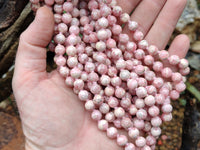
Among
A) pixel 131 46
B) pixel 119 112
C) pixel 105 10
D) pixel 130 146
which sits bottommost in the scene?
pixel 130 146

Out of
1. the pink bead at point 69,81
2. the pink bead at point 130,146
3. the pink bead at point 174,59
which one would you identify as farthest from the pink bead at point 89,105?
the pink bead at point 174,59

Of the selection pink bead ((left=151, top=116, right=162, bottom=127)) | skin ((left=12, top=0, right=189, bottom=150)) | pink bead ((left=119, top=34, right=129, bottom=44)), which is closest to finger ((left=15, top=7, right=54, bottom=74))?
skin ((left=12, top=0, right=189, bottom=150))

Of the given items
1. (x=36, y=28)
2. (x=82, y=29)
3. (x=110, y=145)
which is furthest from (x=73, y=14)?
(x=110, y=145)

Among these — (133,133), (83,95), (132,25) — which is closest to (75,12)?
(132,25)

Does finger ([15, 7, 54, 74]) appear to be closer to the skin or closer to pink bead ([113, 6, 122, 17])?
the skin

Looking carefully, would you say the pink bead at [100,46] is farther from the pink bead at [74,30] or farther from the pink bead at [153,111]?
the pink bead at [153,111]

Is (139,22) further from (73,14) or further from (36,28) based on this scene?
(36,28)

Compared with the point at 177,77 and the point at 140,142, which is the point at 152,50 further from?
the point at 140,142
